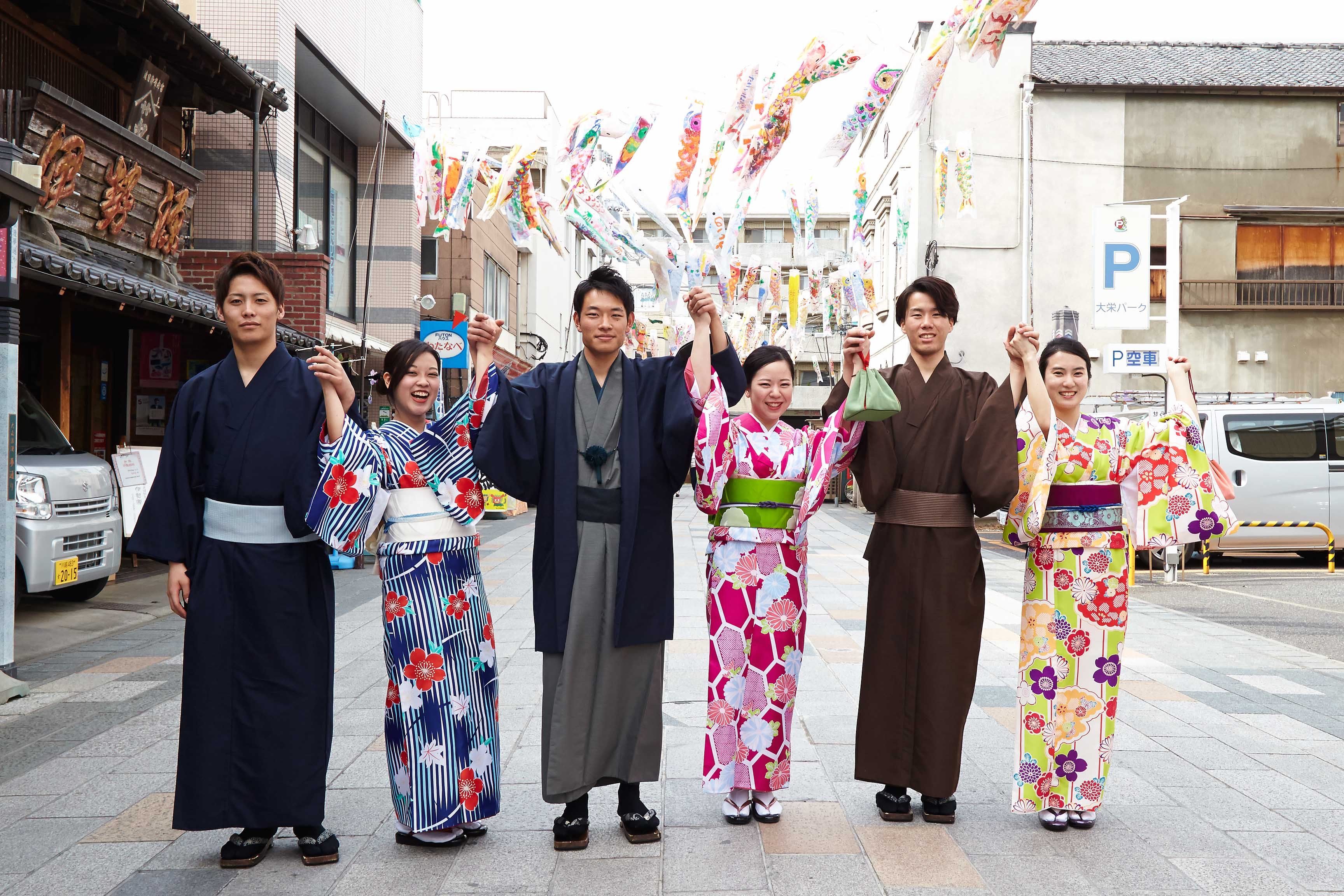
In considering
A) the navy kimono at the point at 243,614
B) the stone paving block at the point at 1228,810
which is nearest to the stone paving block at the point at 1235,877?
the stone paving block at the point at 1228,810

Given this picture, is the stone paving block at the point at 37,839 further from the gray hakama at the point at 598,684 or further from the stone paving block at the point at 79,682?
the stone paving block at the point at 79,682

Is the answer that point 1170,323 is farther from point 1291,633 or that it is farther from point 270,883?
point 270,883

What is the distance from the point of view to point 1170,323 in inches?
536

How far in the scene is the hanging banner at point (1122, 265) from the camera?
12938mm

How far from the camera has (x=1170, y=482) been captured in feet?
13.0

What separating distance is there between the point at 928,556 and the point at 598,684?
1.30 m

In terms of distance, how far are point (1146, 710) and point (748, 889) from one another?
130 inches

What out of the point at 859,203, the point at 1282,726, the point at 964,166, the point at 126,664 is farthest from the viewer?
the point at 964,166

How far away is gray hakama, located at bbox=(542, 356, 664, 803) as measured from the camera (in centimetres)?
342

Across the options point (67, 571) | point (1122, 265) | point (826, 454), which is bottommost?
point (67, 571)

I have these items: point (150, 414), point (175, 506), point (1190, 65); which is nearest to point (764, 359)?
point (175, 506)

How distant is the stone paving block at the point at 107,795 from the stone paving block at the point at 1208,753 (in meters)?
4.38

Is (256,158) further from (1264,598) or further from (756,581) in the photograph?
(1264,598)

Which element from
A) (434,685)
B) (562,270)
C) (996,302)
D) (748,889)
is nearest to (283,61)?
(434,685)
